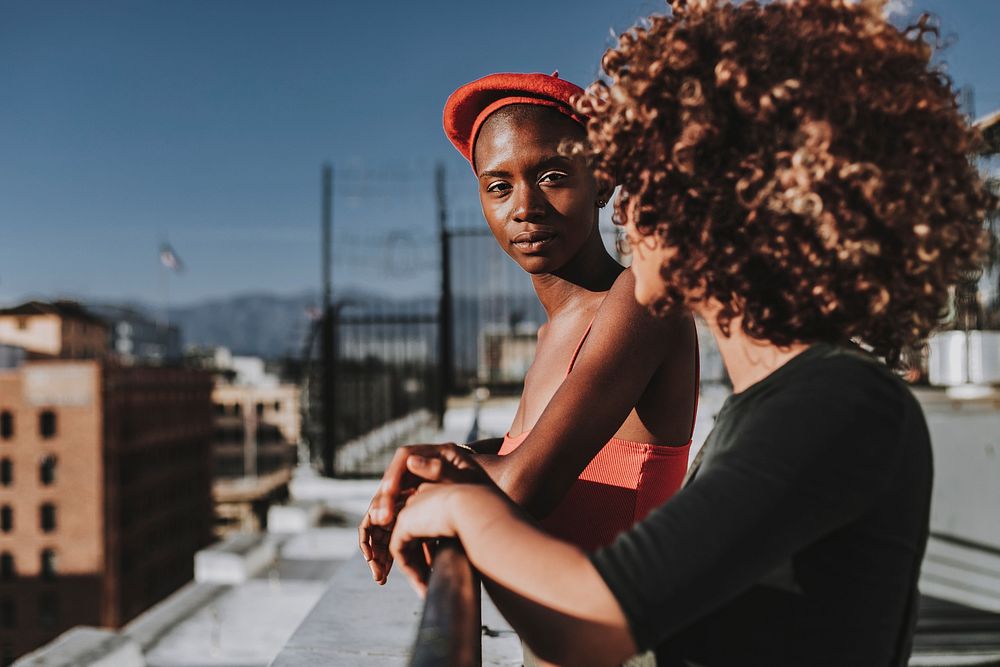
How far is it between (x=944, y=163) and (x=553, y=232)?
65 cm

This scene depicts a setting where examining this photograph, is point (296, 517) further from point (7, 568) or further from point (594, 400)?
point (7, 568)

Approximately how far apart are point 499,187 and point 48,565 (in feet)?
223

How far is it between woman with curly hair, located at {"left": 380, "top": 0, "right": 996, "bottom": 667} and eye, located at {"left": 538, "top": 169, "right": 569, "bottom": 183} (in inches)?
14.5

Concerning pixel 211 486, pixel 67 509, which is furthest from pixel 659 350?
pixel 211 486

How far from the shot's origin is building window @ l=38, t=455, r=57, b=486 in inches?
2336

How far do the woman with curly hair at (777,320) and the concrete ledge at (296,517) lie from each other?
8042 mm

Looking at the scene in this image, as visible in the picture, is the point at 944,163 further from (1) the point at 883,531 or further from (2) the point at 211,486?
(2) the point at 211,486

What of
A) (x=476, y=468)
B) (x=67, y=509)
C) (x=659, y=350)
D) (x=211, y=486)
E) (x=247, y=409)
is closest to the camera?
(x=476, y=468)

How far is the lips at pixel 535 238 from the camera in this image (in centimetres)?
141

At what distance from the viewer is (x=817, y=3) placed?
0.91 metres

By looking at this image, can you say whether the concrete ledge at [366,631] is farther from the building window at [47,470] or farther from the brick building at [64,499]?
the building window at [47,470]

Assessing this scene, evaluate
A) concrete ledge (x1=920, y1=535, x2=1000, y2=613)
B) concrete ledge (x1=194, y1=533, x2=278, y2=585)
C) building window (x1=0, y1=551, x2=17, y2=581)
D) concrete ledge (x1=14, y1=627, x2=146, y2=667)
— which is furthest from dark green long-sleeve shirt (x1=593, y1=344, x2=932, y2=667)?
building window (x1=0, y1=551, x2=17, y2=581)

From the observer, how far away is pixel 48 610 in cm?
5788

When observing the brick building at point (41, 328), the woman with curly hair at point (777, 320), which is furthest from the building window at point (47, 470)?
the woman with curly hair at point (777, 320)
